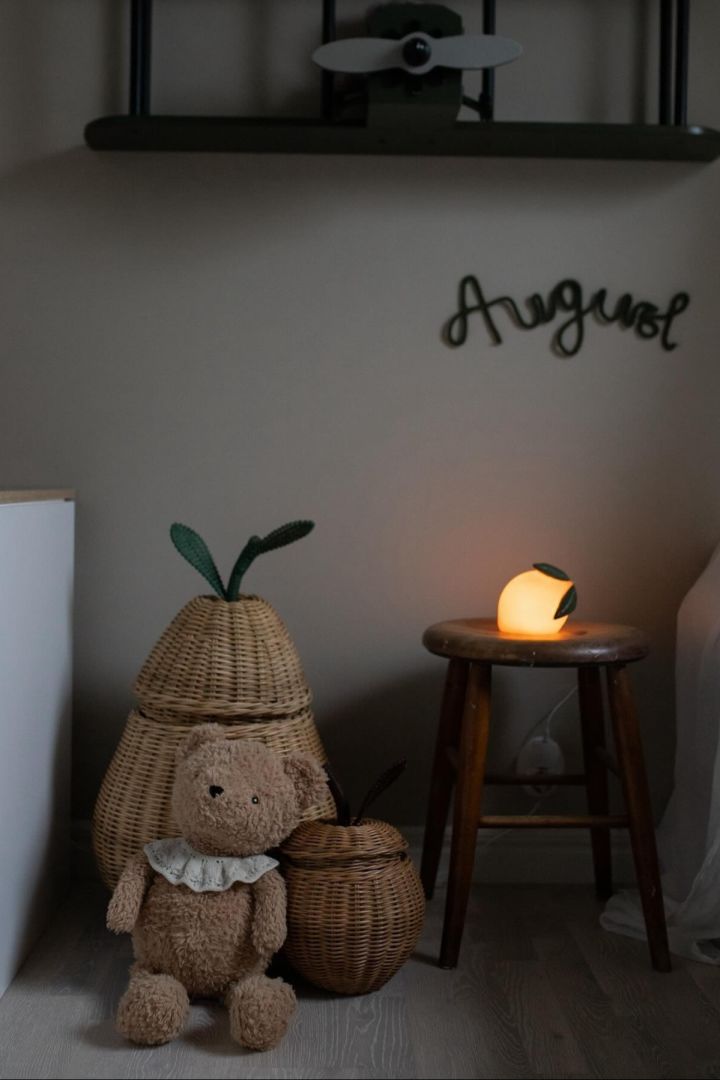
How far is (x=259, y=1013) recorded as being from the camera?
4.77 feet

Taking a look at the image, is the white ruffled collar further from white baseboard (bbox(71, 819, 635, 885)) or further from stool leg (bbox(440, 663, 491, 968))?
white baseboard (bbox(71, 819, 635, 885))

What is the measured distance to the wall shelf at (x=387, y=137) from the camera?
76.8 inches

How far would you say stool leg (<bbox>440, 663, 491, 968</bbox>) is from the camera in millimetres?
1737

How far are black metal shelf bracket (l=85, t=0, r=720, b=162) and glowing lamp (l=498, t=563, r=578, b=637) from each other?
0.79 metres

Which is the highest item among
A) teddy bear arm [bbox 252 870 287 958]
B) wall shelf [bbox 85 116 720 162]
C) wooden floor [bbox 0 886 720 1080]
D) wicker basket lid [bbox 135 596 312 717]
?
wall shelf [bbox 85 116 720 162]

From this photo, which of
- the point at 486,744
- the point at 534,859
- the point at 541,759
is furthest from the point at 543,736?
the point at 486,744

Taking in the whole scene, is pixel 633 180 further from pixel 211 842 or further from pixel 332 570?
pixel 211 842

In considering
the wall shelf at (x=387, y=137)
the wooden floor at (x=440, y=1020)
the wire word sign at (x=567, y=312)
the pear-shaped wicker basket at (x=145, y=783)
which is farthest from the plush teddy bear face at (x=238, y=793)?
the wall shelf at (x=387, y=137)

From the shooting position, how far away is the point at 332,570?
2.13m

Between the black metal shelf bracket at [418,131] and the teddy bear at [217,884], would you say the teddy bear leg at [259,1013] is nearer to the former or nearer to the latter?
the teddy bear at [217,884]

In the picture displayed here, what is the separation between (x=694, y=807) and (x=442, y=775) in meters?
0.43

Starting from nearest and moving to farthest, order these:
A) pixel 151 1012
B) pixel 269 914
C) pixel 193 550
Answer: pixel 151 1012, pixel 269 914, pixel 193 550

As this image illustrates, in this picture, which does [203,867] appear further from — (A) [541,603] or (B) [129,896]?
(A) [541,603]

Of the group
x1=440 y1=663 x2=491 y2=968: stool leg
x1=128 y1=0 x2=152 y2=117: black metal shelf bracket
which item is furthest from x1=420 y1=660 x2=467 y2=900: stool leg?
x1=128 y1=0 x2=152 y2=117: black metal shelf bracket
